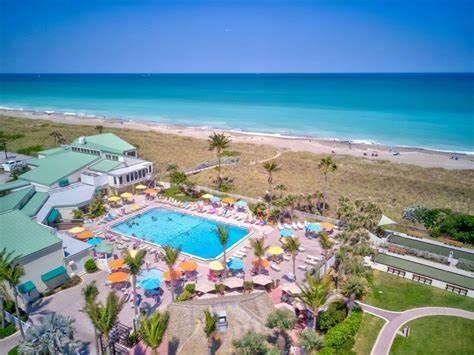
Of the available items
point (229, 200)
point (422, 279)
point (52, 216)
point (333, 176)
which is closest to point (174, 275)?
point (229, 200)

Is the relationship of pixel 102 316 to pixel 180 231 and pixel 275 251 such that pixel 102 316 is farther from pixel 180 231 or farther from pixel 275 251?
pixel 180 231

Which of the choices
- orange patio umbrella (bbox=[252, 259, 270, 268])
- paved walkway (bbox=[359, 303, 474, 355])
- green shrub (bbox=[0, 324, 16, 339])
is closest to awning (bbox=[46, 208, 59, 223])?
green shrub (bbox=[0, 324, 16, 339])

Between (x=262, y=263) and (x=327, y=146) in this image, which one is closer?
(x=262, y=263)

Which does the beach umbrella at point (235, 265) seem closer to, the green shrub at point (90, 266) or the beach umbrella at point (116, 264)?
the beach umbrella at point (116, 264)

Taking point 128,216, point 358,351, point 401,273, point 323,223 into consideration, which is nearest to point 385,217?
point 323,223

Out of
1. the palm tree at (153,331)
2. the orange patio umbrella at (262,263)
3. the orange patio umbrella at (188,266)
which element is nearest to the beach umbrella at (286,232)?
the orange patio umbrella at (262,263)

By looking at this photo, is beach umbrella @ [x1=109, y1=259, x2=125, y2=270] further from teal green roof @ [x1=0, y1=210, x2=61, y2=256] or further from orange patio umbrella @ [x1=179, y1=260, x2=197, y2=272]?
orange patio umbrella @ [x1=179, y1=260, x2=197, y2=272]

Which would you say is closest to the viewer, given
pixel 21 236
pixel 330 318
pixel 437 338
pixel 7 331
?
pixel 7 331
